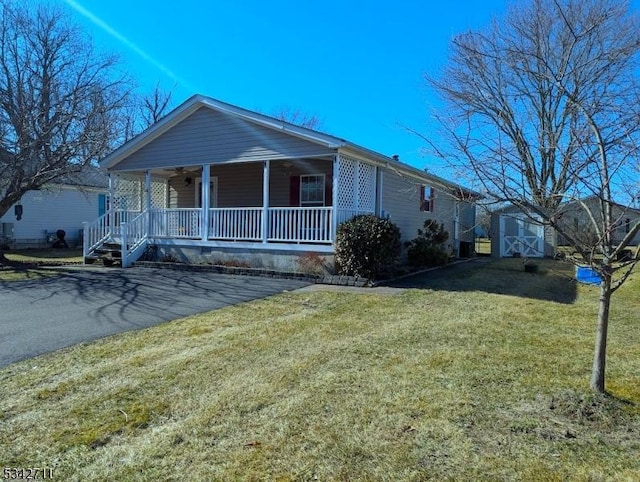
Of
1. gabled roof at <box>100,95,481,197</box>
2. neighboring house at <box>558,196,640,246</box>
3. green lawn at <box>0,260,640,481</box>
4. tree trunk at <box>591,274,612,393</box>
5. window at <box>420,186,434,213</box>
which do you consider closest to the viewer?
green lawn at <box>0,260,640,481</box>

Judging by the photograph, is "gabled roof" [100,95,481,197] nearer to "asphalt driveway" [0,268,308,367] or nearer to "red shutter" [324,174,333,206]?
"red shutter" [324,174,333,206]

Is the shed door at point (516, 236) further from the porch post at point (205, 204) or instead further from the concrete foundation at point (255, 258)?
the porch post at point (205, 204)

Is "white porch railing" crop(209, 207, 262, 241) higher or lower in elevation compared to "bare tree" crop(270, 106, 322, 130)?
lower

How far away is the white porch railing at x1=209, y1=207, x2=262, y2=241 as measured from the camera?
482 inches

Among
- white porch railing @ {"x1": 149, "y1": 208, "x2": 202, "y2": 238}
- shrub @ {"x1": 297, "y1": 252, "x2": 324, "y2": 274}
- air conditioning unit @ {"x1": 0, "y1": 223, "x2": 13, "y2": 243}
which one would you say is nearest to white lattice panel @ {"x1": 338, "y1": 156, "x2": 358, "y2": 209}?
shrub @ {"x1": 297, "y1": 252, "x2": 324, "y2": 274}

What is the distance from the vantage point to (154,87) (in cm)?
3281

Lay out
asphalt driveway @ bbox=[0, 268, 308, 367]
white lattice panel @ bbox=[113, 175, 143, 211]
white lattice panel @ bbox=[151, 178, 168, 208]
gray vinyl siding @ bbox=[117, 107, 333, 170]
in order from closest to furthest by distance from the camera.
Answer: asphalt driveway @ bbox=[0, 268, 308, 367]
gray vinyl siding @ bbox=[117, 107, 333, 170]
white lattice panel @ bbox=[113, 175, 143, 211]
white lattice panel @ bbox=[151, 178, 168, 208]

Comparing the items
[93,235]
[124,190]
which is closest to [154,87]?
[124,190]

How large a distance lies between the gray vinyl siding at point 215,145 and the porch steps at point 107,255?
106 inches

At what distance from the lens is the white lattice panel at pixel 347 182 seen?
11037 mm

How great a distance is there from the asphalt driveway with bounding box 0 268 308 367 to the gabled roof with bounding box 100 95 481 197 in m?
3.54

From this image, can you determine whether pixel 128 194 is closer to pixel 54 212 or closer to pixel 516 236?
pixel 54 212

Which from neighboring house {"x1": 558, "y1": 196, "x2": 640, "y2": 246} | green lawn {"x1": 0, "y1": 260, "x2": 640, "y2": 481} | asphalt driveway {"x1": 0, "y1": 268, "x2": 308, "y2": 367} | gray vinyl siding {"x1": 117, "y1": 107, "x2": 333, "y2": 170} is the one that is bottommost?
green lawn {"x1": 0, "y1": 260, "x2": 640, "y2": 481}

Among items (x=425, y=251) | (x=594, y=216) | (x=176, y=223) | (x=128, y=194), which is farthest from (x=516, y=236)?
(x=594, y=216)
